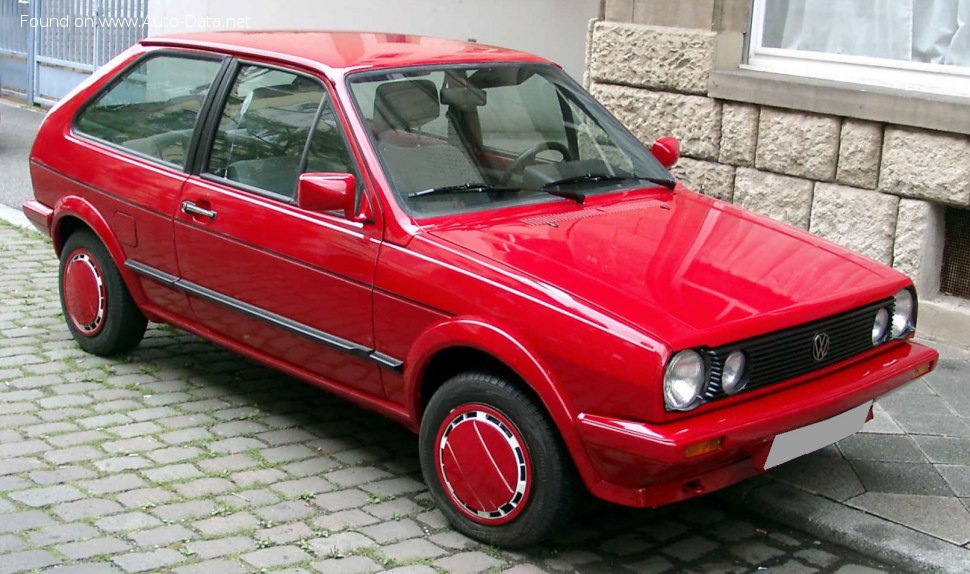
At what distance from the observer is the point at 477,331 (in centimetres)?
445

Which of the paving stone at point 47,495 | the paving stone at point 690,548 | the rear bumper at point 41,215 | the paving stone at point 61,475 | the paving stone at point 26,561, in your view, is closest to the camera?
the paving stone at point 26,561

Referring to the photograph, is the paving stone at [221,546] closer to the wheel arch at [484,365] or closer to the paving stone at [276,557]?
the paving stone at [276,557]

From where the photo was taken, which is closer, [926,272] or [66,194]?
[66,194]

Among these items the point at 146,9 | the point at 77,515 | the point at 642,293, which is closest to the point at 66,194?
the point at 77,515

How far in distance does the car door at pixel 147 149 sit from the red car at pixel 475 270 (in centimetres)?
2

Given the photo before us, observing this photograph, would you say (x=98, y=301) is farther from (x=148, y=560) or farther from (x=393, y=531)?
(x=393, y=531)

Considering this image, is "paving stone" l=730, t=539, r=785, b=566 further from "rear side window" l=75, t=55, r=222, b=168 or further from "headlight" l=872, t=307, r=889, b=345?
"rear side window" l=75, t=55, r=222, b=168

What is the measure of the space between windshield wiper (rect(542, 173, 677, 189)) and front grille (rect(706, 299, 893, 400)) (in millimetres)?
1247

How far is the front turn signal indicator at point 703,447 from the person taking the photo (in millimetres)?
4020

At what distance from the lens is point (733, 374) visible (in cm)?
426

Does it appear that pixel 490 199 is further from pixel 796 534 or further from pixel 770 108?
pixel 770 108

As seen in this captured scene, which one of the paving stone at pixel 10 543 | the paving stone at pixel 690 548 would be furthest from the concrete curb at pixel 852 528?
the paving stone at pixel 10 543

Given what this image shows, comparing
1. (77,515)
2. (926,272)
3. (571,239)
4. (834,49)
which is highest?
(834,49)

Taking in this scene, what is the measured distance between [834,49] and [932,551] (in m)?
4.31
